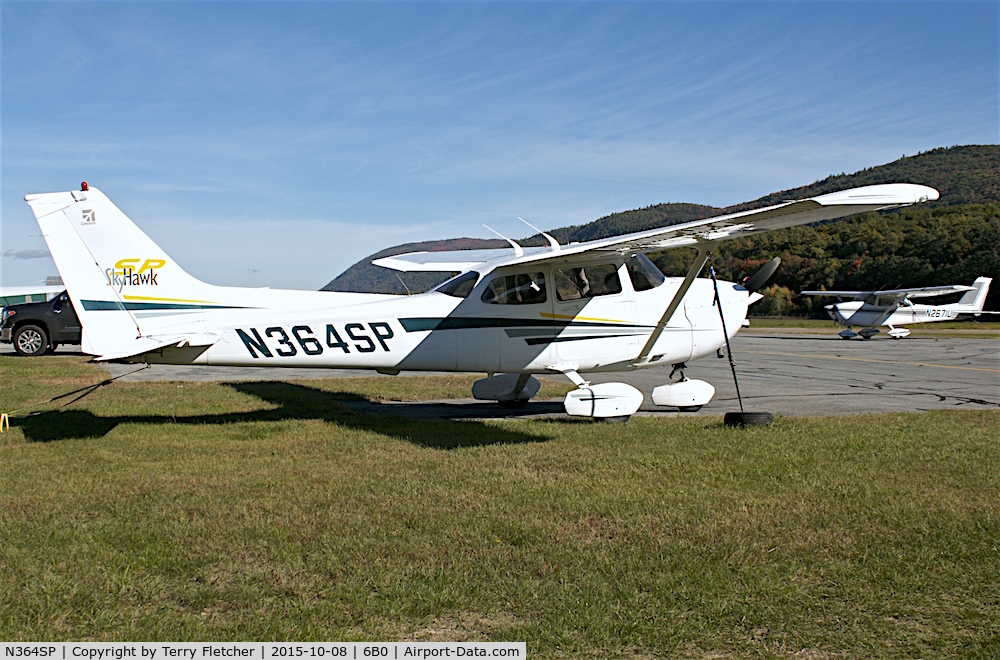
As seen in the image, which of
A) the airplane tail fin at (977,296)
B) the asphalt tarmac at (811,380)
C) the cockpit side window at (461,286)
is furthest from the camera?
the airplane tail fin at (977,296)

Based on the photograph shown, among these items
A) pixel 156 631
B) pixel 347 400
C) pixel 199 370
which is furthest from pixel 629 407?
pixel 199 370

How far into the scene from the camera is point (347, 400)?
42.0 ft

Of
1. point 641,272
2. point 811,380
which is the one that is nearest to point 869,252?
point 811,380

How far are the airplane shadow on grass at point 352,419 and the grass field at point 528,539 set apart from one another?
20 cm

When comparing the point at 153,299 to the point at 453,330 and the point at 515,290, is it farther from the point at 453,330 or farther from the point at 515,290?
the point at 515,290

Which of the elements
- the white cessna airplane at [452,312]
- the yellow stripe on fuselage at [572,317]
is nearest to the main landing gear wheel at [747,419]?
the white cessna airplane at [452,312]

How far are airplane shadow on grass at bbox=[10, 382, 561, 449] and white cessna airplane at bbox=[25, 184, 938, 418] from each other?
77 centimetres

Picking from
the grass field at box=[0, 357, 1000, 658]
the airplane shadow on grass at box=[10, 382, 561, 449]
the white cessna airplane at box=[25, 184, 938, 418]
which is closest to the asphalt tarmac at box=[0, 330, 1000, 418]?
the airplane shadow on grass at box=[10, 382, 561, 449]

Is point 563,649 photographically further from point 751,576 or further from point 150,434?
point 150,434

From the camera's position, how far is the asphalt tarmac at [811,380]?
37.8 feet

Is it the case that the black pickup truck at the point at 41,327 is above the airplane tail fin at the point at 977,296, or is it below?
above

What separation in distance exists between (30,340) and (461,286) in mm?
20092

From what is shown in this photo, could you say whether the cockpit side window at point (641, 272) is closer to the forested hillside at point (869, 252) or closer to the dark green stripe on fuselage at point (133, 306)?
the dark green stripe on fuselage at point (133, 306)

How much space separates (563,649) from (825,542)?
7.26 feet
